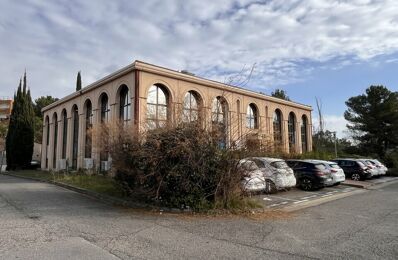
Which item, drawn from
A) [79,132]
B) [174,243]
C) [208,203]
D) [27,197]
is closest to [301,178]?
[208,203]

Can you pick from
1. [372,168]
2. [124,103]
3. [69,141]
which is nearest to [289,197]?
[372,168]

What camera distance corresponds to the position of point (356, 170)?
893 inches

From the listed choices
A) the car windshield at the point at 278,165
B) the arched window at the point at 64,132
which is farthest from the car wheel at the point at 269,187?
the arched window at the point at 64,132

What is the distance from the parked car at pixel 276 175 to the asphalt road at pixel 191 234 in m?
3.06

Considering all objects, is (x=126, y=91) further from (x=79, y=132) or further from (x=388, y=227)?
(x=388, y=227)

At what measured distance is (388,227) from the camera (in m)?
8.12

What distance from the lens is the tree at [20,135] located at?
37312mm

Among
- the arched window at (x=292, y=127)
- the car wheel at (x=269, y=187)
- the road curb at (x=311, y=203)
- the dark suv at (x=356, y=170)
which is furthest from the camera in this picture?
the arched window at (x=292, y=127)

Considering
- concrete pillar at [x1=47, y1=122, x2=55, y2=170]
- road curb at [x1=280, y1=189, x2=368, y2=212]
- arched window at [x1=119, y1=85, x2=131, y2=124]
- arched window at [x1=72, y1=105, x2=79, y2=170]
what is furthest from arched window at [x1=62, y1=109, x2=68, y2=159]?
road curb at [x1=280, y1=189, x2=368, y2=212]

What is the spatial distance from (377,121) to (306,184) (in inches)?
1172

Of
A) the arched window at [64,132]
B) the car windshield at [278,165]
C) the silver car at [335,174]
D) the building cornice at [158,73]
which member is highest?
the building cornice at [158,73]

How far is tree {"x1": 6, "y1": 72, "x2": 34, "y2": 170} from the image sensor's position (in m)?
37.3

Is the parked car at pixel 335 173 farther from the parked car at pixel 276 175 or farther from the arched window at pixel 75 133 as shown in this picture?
the arched window at pixel 75 133

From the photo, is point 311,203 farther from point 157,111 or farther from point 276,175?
point 157,111
